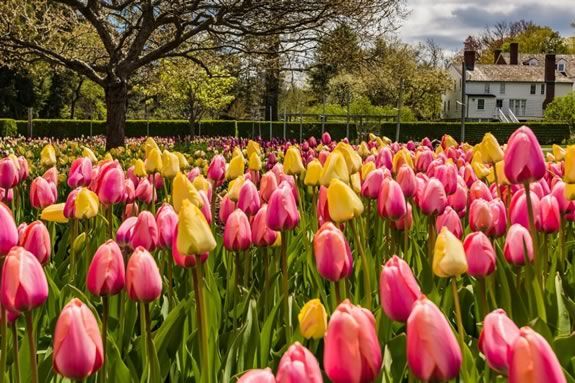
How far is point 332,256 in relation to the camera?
163cm

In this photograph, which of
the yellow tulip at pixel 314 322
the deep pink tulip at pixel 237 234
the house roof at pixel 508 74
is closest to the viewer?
the yellow tulip at pixel 314 322

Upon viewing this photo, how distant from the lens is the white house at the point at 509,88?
78938 millimetres

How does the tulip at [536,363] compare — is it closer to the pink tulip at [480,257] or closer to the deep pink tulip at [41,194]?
the pink tulip at [480,257]

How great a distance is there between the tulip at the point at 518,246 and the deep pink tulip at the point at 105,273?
1.10 metres

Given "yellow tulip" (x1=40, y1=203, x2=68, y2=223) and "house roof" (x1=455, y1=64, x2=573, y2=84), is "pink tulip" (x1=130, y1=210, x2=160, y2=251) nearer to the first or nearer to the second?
"yellow tulip" (x1=40, y1=203, x2=68, y2=223)

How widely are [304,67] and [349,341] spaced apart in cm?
1563

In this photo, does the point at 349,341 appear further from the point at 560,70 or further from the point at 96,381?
the point at 560,70

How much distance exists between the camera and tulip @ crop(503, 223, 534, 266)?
201 cm

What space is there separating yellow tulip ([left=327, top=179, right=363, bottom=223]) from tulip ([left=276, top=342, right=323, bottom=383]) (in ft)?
3.44

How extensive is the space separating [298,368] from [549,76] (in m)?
83.8

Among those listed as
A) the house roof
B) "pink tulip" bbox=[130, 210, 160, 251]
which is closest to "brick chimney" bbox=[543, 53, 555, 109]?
the house roof

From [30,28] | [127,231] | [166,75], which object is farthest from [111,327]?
[166,75]

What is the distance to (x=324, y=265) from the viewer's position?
1629 millimetres

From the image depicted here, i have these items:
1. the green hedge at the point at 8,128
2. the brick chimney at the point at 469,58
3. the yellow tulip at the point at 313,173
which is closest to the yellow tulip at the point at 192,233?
the yellow tulip at the point at 313,173
